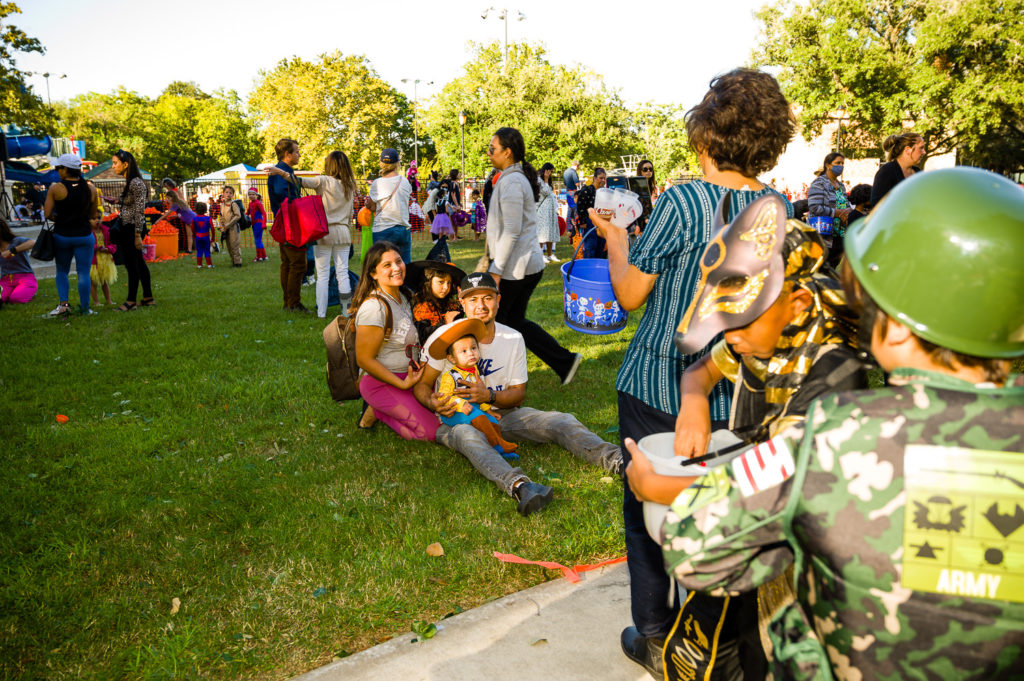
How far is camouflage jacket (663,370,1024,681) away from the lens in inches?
42.5

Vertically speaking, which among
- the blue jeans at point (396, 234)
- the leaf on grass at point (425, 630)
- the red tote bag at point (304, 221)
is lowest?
the leaf on grass at point (425, 630)

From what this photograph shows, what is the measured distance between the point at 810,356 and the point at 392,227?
7387 mm

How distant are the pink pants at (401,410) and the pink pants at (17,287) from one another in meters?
8.82

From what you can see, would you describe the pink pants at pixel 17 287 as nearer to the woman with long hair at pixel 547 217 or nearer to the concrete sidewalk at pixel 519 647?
the woman with long hair at pixel 547 217

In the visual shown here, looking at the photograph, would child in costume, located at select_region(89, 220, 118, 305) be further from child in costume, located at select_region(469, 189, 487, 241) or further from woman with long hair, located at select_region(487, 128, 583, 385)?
child in costume, located at select_region(469, 189, 487, 241)

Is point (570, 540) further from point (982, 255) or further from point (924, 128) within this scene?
point (924, 128)

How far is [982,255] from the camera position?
1.08 metres

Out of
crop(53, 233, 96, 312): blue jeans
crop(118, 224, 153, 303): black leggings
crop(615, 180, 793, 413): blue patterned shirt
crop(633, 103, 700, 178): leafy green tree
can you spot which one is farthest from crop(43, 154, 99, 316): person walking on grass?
crop(633, 103, 700, 178): leafy green tree

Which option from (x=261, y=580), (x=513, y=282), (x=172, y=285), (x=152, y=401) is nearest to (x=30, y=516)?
(x=261, y=580)

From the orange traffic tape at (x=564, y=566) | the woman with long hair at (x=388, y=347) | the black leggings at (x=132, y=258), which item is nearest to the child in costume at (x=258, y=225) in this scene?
the black leggings at (x=132, y=258)

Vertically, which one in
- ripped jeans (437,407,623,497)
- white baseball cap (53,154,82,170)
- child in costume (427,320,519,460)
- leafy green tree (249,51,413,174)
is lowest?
ripped jeans (437,407,623,497)

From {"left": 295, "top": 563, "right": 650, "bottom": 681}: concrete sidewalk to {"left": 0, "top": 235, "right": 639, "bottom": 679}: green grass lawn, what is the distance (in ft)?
0.57

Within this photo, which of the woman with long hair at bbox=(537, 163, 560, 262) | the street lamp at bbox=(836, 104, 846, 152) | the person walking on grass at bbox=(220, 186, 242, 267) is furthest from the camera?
the street lamp at bbox=(836, 104, 846, 152)

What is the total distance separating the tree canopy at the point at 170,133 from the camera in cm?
6362
